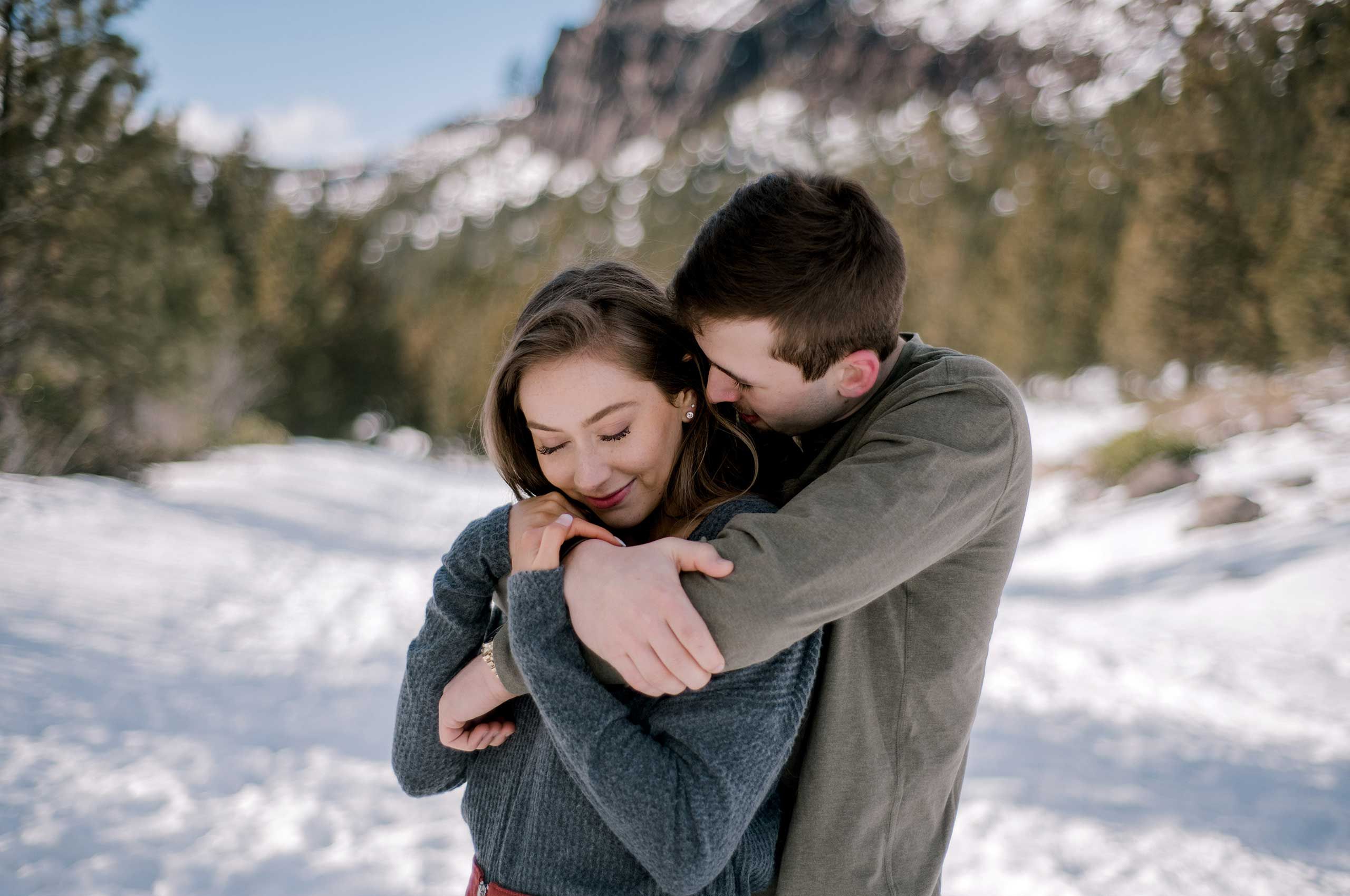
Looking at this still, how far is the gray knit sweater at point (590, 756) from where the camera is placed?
3.51 feet

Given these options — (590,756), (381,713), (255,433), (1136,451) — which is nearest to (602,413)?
(590,756)

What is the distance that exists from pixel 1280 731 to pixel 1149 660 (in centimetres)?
121

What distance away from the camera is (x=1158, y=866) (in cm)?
359

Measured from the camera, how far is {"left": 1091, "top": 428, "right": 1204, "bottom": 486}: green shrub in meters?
12.7

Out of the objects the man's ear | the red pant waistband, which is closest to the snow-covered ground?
the red pant waistband

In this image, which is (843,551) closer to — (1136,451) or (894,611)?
(894,611)

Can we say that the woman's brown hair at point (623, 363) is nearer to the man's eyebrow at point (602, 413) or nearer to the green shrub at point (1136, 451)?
the man's eyebrow at point (602, 413)

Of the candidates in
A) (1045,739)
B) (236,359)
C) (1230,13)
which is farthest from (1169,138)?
(236,359)

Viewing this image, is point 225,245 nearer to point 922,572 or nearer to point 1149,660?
point 1149,660

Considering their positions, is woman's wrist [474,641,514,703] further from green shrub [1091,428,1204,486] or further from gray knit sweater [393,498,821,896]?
green shrub [1091,428,1204,486]

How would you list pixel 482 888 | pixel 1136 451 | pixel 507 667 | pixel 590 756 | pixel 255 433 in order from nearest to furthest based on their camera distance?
pixel 590 756, pixel 507 667, pixel 482 888, pixel 1136 451, pixel 255 433

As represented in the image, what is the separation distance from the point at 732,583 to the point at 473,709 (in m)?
0.53

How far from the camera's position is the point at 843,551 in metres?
1.09

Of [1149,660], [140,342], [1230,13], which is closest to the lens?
[1149,660]
